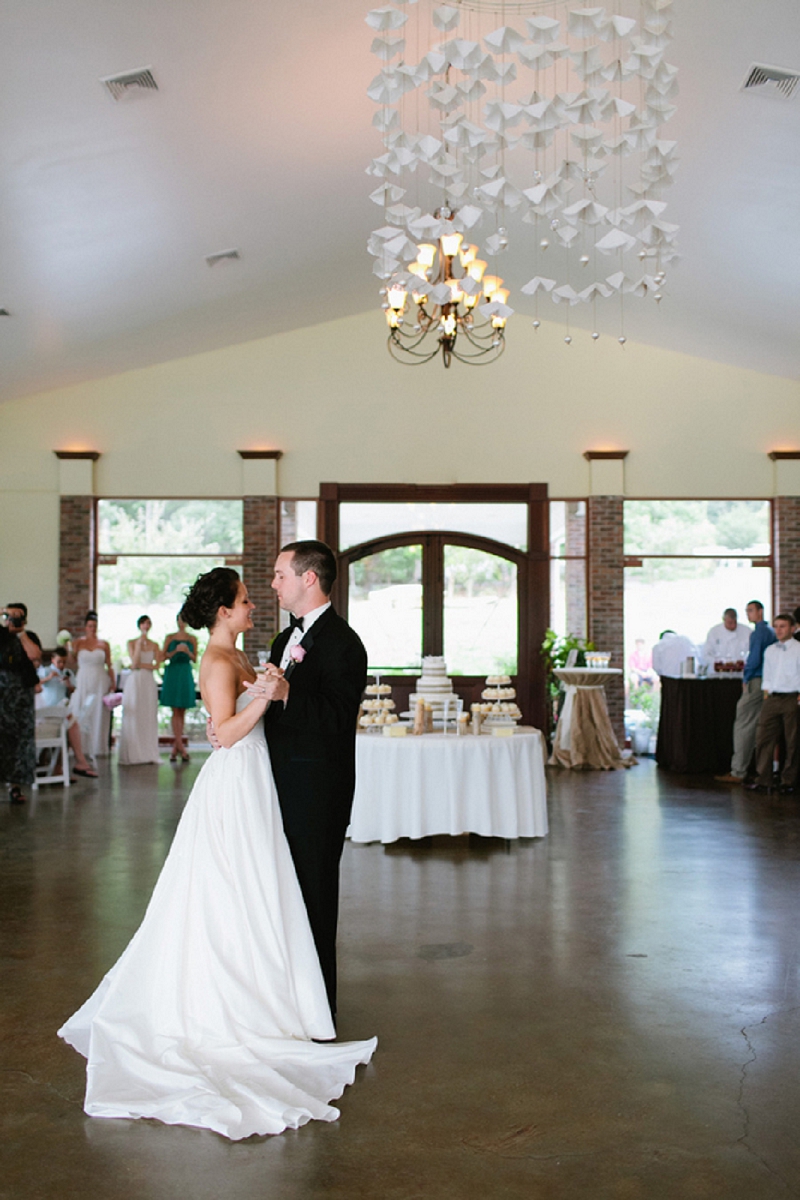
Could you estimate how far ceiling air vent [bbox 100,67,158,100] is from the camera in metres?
6.41

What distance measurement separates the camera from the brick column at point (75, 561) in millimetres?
13164

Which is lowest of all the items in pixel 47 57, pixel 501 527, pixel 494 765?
pixel 494 765

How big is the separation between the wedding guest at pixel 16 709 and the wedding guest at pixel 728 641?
7.01 meters

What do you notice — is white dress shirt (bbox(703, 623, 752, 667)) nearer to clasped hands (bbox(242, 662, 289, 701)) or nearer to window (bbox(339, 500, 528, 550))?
window (bbox(339, 500, 528, 550))

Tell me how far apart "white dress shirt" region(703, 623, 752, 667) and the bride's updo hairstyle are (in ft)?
29.8

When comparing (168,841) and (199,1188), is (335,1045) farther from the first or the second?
(168,841)

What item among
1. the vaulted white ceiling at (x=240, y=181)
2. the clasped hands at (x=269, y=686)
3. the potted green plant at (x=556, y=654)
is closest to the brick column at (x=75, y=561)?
the vaulted white ceiling at (x=240, y=181)

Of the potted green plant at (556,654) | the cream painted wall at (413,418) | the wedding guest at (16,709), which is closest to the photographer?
the wedding guest at (16,709)

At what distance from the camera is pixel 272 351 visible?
13.4m

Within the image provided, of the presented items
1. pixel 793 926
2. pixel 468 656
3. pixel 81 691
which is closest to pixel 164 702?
pixel 81 691

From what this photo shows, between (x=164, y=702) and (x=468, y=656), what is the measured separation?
3745mm

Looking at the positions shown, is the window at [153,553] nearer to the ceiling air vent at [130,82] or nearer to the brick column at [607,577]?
the brick column at [607,577]

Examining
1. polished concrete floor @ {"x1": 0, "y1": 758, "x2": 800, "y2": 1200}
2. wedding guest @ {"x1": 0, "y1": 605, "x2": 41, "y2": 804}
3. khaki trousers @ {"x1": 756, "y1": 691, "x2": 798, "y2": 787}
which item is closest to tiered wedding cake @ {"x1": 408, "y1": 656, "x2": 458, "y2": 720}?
polished concrete floor @ {"x1": 0, "y1": 758, "x2": 800, "y2": 1200}

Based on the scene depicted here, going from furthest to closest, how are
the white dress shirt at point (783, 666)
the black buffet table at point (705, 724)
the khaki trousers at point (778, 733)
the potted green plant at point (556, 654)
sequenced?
the potted green plant at point (556, 654), the black buffet table at point (705, 724), the khaki trousers at point (778, 733), the white dress shirt at point (783, 666)
